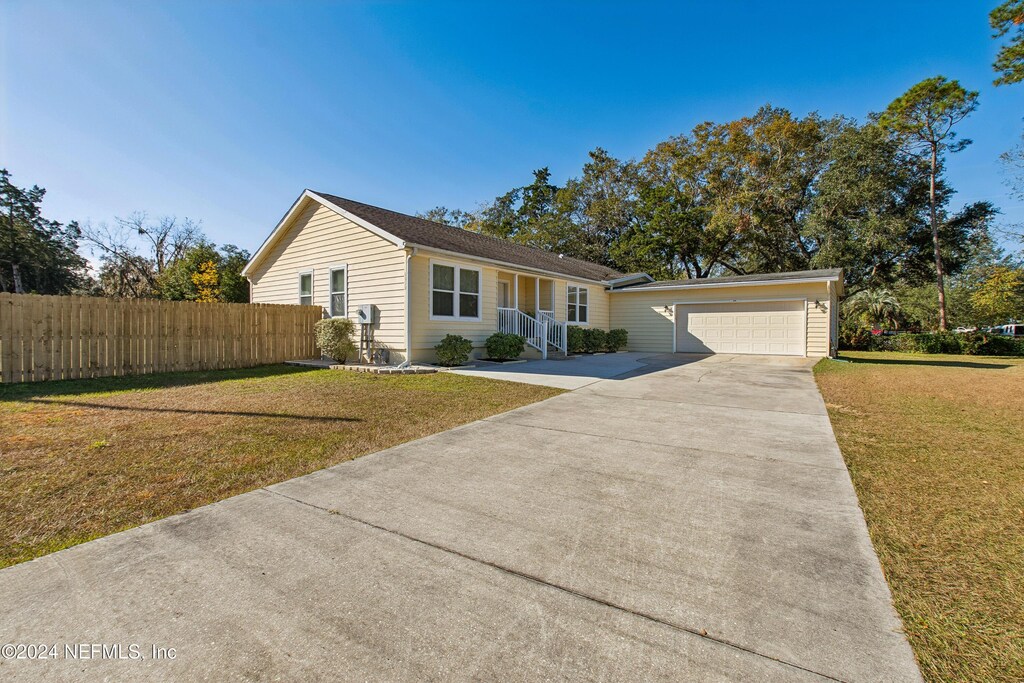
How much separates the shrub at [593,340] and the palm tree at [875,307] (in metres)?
20.2

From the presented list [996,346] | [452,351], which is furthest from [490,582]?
[996,346]

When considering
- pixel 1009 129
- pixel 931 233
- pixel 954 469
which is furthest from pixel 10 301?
pixel 1009 129

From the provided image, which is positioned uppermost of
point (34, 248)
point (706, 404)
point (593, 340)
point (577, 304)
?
point (34, 248)

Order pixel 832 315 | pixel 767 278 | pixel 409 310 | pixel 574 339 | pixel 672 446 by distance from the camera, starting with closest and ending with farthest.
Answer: pixel 672 446, pixel 409 310, pixel 574 339, pixel 767 278, pixel 832 315

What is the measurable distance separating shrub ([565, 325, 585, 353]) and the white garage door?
4.68 m

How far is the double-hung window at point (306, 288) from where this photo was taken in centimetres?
1331

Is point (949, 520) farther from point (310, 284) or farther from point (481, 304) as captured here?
point (310, 284)

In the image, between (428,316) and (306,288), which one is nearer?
(428,316)

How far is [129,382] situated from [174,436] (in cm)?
543

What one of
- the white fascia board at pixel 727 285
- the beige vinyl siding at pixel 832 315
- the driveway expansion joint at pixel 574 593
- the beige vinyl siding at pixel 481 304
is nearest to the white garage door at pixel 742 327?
the white fascia board at pixel 727 285

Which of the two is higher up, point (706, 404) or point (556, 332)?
point (556, 332)

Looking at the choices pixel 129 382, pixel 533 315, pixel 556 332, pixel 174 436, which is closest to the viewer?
pixel 174 436

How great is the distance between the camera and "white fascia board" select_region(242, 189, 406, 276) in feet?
35.2

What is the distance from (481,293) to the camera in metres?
12.5
